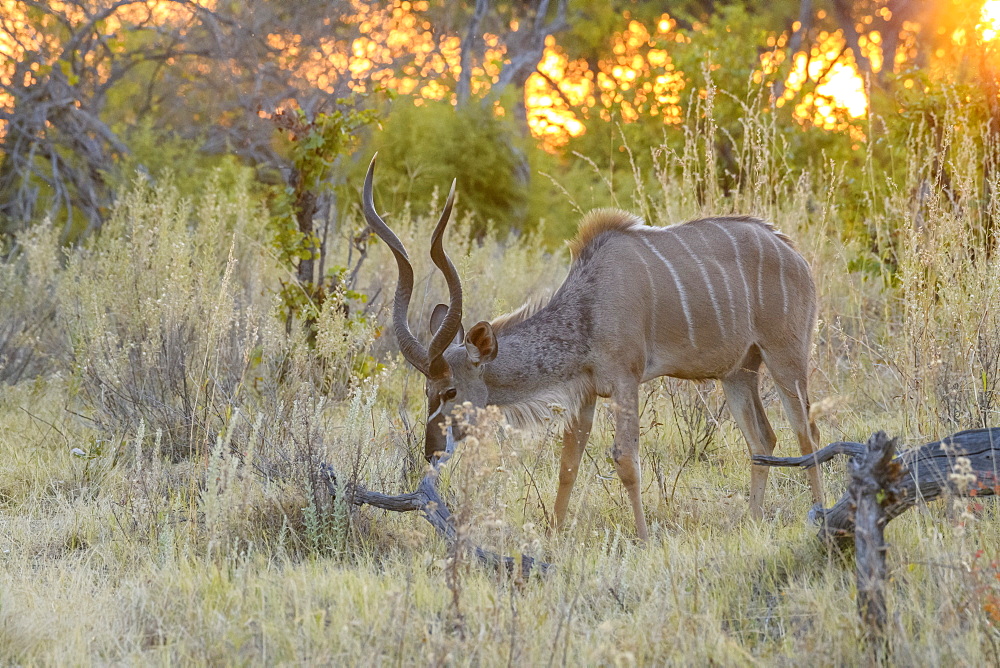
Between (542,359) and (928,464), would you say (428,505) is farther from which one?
(928,464)

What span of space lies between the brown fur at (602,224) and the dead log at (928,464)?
1.52 m

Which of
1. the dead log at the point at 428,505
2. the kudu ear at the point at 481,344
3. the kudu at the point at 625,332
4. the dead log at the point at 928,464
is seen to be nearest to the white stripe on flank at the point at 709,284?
the kudu at the point at 625,332

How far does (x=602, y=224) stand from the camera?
449cm

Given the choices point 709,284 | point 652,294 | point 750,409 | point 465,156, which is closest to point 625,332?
point 652,294

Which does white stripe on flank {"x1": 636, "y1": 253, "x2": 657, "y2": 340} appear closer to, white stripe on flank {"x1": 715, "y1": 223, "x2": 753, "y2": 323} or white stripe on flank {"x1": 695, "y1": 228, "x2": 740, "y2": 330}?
white stripe on flank {"x1": 695, "y1": 228, "x2": 740, "y2": 330}

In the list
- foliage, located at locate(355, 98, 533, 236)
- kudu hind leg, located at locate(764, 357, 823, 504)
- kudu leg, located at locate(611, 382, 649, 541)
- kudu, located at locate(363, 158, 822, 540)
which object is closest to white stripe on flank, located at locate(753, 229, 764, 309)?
kudu, located at locate(363, 158, 822, 540)

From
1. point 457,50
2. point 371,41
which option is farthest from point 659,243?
point 457,50

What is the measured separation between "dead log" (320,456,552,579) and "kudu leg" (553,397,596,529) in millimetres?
744

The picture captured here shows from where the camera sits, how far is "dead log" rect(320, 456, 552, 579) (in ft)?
11.1

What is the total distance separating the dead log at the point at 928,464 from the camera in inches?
124

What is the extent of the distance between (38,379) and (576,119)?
1454 cm

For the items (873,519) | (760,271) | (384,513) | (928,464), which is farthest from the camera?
(760,271)

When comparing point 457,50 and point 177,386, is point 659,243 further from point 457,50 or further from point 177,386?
point 457,50

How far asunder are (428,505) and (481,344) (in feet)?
3.25
